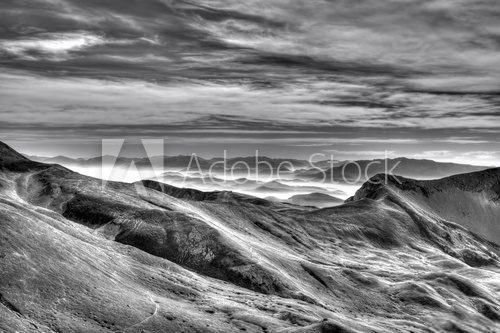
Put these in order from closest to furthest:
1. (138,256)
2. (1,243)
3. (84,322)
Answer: (84,322) < (1,243) < (138,256)

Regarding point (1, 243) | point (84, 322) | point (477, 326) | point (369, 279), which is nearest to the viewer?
point (84, 322)

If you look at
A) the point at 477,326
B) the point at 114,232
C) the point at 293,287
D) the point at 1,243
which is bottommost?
the point at 477,326

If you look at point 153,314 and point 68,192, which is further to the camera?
Answer: point 68,192

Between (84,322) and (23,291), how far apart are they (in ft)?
35.9

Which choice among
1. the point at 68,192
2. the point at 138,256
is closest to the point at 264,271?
the point at 138,256

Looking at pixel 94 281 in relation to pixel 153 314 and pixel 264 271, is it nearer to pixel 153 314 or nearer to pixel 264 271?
pixel 153 314

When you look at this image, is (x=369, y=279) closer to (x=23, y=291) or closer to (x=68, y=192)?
(x=68, y=192)

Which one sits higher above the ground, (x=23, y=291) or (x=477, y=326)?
(x=23, y=291)

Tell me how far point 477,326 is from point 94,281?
131986 mm

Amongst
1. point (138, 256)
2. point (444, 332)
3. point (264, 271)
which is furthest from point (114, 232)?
point (444, 332)

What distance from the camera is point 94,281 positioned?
9544cm

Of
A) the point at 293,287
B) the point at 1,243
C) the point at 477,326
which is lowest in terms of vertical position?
the point at 477,326

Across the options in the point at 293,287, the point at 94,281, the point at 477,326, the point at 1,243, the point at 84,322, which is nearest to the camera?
the point at 84,322

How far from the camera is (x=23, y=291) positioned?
79.1m
